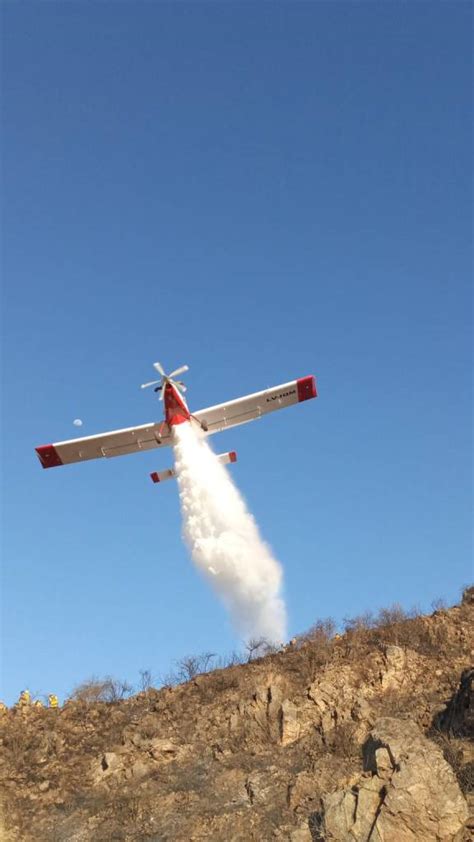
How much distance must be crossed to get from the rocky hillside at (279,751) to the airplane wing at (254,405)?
15.1 meters

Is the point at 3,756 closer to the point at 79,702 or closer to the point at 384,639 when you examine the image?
the point at 79,702

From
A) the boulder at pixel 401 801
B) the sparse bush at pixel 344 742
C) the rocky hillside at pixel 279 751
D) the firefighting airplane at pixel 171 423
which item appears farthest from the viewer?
the firefighting airplane at pixel 171 423

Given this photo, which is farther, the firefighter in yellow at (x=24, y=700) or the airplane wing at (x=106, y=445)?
the airplane wing at (x=106, y=445)

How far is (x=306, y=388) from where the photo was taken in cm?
3856

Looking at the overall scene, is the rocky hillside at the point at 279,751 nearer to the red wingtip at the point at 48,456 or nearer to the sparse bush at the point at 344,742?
the sparse bush at the point at 344,742

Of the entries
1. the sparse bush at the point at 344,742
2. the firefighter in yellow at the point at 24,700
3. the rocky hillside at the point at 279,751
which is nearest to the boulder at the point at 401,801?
the rocky hillside at the point at 279,751

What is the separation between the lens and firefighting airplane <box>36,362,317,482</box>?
37.8 metres

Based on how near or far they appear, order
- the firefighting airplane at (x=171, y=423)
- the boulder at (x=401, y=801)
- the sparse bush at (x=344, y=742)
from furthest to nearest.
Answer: the firefighting airplane at (x=171, y=423) → the sparse bush at (x=344, y=742) → the boulder at (x=401, y=801)

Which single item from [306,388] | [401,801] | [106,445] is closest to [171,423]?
[106,445]

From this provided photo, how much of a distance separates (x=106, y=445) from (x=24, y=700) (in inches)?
619

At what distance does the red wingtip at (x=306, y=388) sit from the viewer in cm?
3831

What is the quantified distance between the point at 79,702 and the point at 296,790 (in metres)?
9.33

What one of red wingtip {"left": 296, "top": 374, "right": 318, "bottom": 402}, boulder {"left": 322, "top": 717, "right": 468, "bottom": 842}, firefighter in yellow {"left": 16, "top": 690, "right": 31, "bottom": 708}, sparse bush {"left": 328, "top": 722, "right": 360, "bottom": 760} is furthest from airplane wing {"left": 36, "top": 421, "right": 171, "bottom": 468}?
boulder {"left": 322, "top": 717, "right": 468, "bottom": 842}

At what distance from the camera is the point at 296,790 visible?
59.0ft
